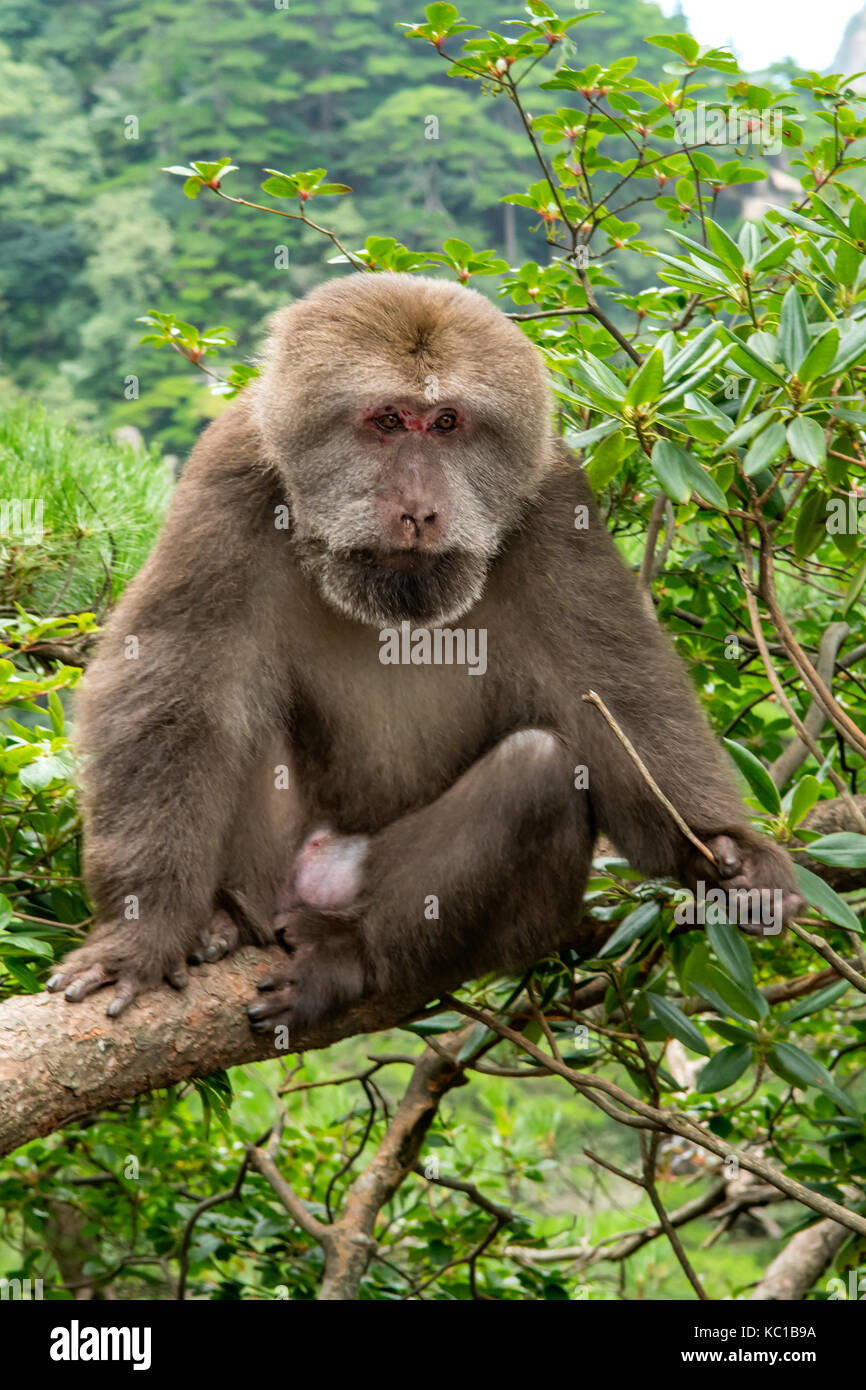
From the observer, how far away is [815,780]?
2.78 metres

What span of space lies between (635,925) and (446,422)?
124 cm

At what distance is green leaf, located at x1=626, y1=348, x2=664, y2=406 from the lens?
2.65m

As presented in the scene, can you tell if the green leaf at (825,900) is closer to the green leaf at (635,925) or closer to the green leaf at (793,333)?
the green leaf at (635,925)

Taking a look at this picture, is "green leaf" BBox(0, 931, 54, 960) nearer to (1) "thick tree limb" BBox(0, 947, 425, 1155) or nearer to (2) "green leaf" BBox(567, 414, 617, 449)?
(1) "thick tree limb" BBox(0, 947, 425, 1155)

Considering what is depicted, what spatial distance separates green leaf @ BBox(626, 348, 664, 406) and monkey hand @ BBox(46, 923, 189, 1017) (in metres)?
1.55

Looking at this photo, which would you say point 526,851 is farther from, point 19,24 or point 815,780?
point 19,24

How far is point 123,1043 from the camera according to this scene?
2730mm

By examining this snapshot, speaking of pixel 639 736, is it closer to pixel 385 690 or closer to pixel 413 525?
pixel 385 690

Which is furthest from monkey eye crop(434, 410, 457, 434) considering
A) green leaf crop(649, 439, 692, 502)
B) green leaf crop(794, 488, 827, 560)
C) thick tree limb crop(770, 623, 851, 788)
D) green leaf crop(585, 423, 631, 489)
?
thick tree limb crop(770, 623, 851, 788)

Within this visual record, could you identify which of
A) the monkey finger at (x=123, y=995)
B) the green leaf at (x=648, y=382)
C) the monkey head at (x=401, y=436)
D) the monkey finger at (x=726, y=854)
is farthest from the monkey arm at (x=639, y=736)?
the monkey finger at (x=123, y=995)

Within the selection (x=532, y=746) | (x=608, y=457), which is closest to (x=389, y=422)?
(x=608, y=457)

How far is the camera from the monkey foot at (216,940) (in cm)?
316

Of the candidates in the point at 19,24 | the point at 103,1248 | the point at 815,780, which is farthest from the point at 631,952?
the point at 19,24

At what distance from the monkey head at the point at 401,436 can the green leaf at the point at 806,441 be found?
2.77 feet
